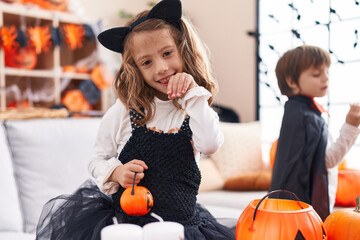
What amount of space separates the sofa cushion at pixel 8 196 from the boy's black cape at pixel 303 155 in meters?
0.99

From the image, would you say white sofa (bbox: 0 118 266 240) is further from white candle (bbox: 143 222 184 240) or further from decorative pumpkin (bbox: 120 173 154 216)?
white candle (bbox: 143 222 184 240)

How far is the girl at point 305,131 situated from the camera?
2.80 feet

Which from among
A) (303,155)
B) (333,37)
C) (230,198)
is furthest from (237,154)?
(303,155)

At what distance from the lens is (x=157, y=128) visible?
100 cm

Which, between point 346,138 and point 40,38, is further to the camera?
point 40,38

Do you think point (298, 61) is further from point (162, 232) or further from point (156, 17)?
point (162, 232)

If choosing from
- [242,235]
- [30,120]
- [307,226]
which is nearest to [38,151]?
[30,120]

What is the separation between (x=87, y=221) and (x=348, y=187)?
96 cm

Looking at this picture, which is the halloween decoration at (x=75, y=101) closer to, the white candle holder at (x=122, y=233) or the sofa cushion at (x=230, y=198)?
the sofa cushion at (x=230, y=198)

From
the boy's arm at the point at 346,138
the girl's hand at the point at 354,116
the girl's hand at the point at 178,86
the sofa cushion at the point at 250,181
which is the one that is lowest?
the sofa cushion at the point at 250,181

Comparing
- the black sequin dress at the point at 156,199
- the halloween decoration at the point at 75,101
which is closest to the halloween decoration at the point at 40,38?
the halloween decoration at the point at 75,101

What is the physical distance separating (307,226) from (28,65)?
8.56ft

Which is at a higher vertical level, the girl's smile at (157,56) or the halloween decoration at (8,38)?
the halloween decoration at (8,38)

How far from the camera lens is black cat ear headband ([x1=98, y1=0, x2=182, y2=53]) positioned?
38.2 inches
